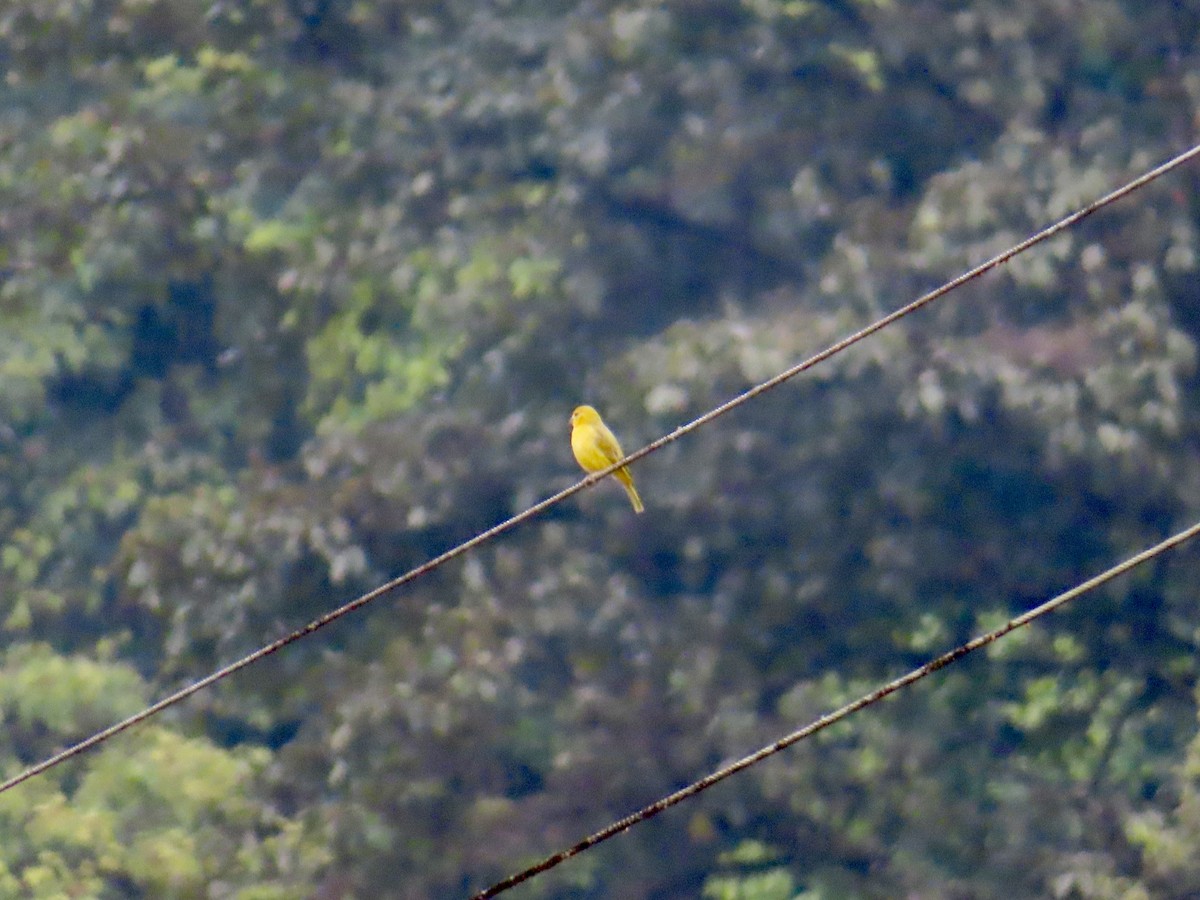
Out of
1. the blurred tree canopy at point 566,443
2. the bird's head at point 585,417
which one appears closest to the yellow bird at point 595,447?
the bird's head at point 585,417

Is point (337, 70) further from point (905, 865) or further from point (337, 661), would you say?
point (905, 865)

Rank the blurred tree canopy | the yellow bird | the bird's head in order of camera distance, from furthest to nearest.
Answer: the blurred tree canopy
the bird's head
the yellow bird

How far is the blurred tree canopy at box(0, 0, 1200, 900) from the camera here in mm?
12625

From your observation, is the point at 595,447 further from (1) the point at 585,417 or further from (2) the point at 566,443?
(2) the point at 566,443

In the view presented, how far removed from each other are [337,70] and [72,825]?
18.8 feet

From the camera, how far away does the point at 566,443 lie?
13445mm

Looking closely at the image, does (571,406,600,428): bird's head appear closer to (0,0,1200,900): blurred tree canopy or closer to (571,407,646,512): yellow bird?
(571,407,646,512): yellow bird

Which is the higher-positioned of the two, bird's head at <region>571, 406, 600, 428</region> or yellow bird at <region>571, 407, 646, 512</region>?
bird's head at <region>571, 406, 600, 428</region>

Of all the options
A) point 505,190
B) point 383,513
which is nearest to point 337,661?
point 383,513

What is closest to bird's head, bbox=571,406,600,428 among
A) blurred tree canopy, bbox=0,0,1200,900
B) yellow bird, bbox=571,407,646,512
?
yellow bird, bbox=571,407,646,512

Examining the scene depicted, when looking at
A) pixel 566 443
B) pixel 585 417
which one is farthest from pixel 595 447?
pixel 566 443

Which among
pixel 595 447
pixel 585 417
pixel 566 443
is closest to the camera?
pixel 595 447

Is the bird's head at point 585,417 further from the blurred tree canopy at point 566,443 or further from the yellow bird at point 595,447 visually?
the blurred tree canopy at point 566,443

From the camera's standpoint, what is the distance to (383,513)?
1320 centimetres
